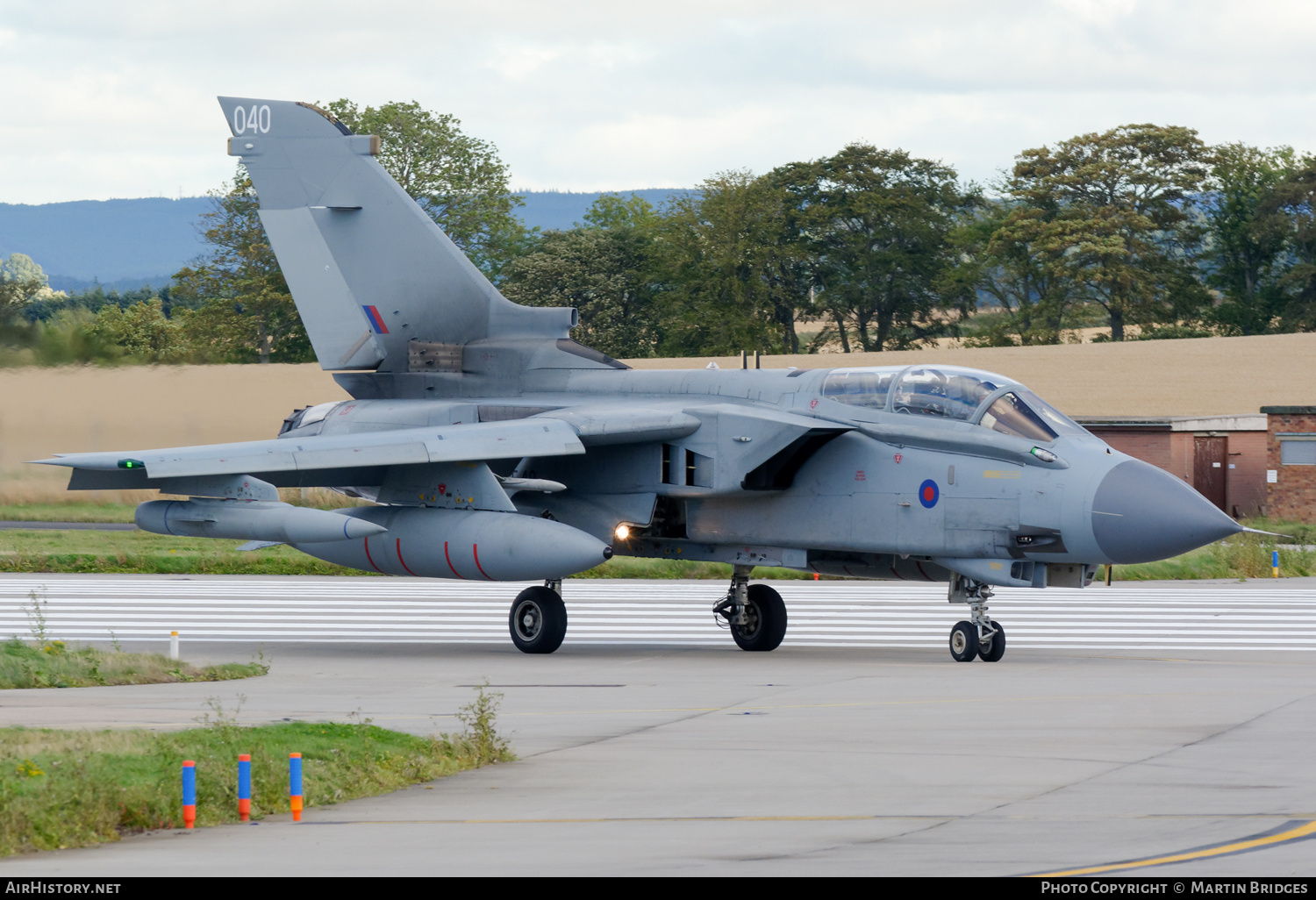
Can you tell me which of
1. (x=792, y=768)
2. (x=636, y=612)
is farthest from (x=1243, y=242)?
(x=792, y=768)

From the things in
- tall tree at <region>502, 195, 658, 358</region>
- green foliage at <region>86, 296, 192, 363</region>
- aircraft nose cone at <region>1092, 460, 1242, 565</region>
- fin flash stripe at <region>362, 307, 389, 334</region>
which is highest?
tall tree at <region>502, 195, 658, 358</region>

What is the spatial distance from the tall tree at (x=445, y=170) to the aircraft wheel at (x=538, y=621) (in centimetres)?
5853

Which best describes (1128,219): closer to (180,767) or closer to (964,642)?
(964,642)

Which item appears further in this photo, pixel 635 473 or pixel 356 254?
pixel 356 254

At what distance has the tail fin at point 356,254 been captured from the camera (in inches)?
826

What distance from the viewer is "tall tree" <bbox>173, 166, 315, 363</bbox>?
70.8 metres

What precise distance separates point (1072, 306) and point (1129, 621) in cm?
5720

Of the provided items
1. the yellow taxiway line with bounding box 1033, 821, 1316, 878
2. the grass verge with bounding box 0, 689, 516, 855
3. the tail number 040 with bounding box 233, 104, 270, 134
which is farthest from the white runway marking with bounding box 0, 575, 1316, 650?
the yellow taxiway line with bounding box 1033, 821, 1316, 878

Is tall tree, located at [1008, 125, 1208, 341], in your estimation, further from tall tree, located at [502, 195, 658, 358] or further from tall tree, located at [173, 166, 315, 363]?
tall tree, located at [173, 166, 315, 363]

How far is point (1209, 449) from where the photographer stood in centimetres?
4753

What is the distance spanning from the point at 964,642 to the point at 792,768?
677 cm

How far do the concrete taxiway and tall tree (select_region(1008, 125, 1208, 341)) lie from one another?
58380 millimetres
